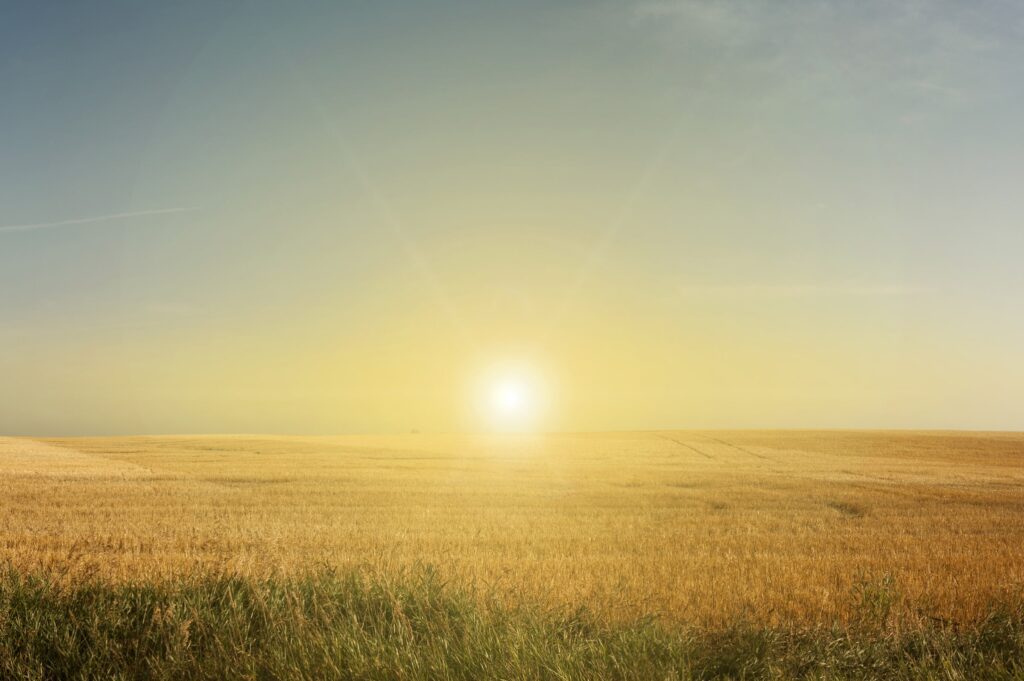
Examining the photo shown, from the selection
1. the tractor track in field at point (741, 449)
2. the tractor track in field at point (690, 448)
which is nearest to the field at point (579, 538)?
the tractor track in field at point (741, 449)

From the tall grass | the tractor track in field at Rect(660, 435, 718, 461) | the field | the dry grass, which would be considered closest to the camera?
the tall grass

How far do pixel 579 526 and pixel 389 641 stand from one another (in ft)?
45.9

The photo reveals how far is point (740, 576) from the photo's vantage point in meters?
11.9

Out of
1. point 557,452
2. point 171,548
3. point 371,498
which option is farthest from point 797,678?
point 557,452

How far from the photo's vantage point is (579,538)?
56.4ft

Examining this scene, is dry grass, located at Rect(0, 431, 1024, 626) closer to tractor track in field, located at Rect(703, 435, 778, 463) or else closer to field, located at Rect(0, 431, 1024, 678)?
field, located at Rect(0, 431, 1024, 678)

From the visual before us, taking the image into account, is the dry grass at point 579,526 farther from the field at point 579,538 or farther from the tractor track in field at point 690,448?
the tractor track in field at point 690,448

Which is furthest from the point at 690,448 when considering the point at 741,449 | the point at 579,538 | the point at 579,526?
the point at 579,538

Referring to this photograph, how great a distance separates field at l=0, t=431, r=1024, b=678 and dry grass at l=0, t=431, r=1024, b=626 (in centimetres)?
9

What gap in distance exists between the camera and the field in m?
8.16

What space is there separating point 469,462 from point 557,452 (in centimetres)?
1046

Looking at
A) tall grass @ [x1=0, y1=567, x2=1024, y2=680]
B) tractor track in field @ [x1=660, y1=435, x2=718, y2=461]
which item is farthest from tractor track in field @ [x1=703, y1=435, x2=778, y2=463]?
tall grass @ [x1=0, y1=567, x2=1024, y2=680]

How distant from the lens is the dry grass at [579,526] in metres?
10.7

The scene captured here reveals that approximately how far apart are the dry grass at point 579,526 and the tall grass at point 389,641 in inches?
62.7
